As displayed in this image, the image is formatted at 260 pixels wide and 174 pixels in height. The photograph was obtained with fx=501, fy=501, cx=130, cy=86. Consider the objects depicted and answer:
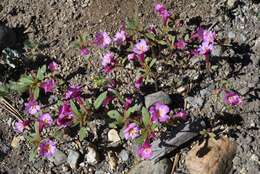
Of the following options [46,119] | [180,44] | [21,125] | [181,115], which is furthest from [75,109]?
[180,44]

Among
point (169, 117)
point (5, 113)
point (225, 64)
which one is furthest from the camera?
point (5, 113)

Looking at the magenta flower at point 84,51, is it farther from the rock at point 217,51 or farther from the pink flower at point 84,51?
the rock at point 217,51

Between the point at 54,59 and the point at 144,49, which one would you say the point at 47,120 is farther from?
the point at 144,49

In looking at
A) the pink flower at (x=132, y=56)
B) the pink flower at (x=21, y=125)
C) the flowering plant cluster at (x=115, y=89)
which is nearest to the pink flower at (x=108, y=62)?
the flowering plant cluster at (x=115, y=89)

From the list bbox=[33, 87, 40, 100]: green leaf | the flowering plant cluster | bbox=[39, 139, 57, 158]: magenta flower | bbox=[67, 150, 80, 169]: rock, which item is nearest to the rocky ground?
bbox=[67, 150, 80, 169]: rock

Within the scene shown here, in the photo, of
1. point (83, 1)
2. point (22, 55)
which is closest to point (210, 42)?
point (83, 1)

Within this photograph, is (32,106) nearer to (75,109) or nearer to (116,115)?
(75,109)
